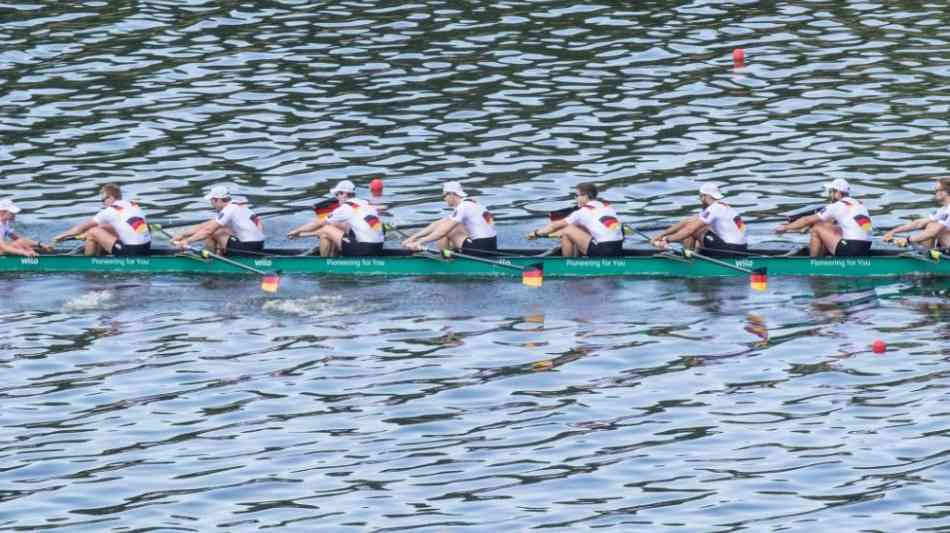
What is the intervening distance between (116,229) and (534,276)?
8053 millimetres

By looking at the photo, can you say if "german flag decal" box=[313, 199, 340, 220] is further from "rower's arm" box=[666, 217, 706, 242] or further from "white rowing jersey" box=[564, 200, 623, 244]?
"rower's arm" box=[666, 217, 706, 242]

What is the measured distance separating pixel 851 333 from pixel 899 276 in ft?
11.4

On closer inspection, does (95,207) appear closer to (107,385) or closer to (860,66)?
(107,385)

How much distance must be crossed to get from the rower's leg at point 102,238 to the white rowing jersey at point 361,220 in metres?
4.30

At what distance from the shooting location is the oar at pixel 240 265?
3497 centimetres

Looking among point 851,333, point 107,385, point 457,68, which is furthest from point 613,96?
point 107,385

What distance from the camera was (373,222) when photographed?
36375mm

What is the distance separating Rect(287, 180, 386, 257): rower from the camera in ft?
119

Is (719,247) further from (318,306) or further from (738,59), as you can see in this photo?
(738,59)

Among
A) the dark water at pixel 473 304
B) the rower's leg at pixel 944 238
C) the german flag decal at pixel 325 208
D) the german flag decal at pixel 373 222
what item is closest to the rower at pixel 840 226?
the rower's leg at pixel 944 238

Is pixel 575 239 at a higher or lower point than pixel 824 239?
higher

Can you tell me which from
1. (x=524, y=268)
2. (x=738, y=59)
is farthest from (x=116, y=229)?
(x=738, y=59)

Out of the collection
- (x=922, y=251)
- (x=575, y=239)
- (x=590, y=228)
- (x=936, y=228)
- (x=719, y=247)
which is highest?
(x=590, y=228)

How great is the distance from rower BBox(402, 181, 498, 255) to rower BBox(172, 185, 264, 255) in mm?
2928
